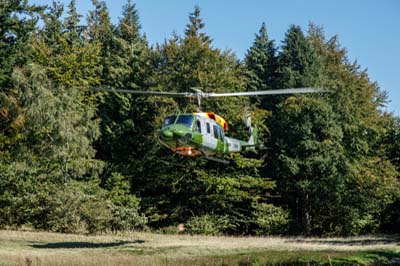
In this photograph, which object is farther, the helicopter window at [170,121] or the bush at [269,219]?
the bush at [269,219]

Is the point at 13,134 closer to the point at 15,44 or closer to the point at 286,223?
the point at 15,44

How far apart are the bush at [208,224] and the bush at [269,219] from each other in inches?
95.4

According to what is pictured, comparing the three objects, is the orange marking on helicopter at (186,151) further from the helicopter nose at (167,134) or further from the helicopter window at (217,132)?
the helicopter window at (217,132)

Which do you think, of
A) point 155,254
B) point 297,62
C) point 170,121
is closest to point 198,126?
point 170,121

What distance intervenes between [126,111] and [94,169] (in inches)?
291

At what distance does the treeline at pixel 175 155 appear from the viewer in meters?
Result: 37.3

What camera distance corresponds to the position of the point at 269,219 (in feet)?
142

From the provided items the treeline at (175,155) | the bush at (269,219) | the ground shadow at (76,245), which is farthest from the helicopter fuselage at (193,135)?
the bush at (269,219)

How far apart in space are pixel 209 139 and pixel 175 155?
22.6 m

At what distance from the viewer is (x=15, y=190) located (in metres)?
37.0

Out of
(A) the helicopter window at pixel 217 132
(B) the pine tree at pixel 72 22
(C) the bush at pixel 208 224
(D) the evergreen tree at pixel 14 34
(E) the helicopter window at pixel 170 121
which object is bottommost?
(C) the bush at pixel 208 224

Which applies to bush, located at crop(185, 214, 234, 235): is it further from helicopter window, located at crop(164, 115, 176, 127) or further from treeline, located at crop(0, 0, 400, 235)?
helicopter window, located at crop(164, 115, 176, 127)

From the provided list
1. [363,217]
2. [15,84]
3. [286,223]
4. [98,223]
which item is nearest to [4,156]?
[15,84]

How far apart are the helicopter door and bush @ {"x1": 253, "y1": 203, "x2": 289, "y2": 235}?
72.2 feet
